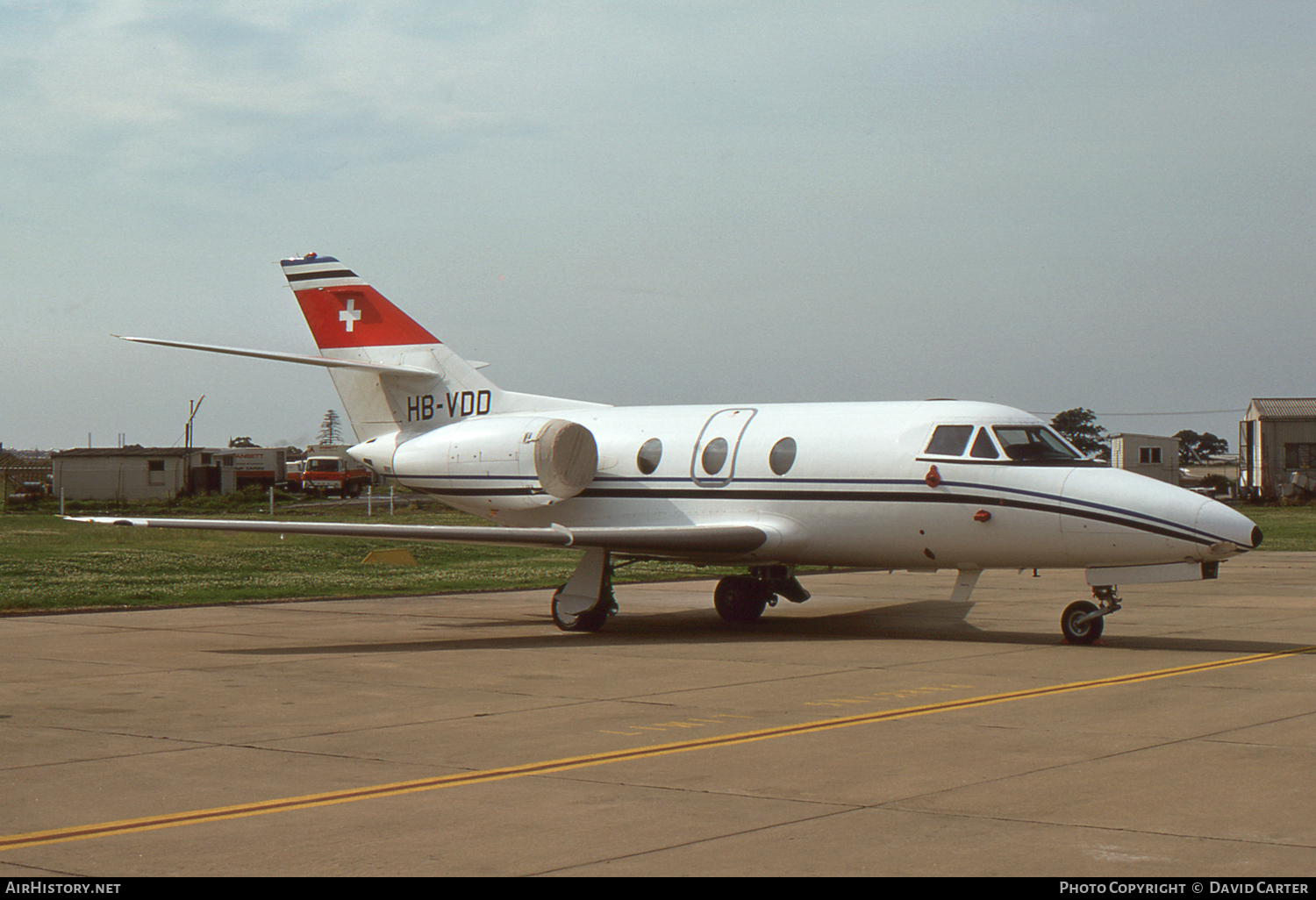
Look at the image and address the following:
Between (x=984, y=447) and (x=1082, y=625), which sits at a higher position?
(x=984, y=447)

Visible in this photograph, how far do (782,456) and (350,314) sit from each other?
778 centimetres

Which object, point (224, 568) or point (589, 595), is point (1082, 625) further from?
point (224, 568)

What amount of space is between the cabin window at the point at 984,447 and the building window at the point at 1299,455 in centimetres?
7695

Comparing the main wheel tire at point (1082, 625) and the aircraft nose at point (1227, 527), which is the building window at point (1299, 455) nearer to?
the main wheel tire at point (1082, 625)

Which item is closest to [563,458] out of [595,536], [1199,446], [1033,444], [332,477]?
[595,536]

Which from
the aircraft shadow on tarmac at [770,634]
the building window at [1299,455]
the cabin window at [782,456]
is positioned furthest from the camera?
the building window at [1299,455]

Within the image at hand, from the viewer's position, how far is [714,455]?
17969 millimetres

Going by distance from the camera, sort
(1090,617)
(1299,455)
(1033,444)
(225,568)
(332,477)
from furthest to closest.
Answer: (1299,455) → (332,477) → (225,568) → (1033,444) → (1090,617)

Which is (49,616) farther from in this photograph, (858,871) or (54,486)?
(54,486)

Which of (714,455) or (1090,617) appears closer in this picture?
(1090,617)

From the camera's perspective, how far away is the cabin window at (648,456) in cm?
1850

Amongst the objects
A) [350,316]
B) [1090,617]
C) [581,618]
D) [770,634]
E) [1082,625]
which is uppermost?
[350,316]

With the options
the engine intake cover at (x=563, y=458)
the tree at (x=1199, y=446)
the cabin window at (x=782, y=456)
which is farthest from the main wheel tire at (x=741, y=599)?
the tree at (x=1199, y=446)
